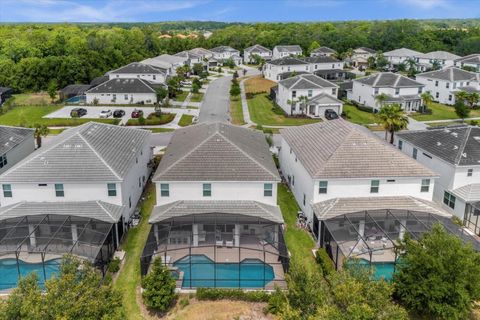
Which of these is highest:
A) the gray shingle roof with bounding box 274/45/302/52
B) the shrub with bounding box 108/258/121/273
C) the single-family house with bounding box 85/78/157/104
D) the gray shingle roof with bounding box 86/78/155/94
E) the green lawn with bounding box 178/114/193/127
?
the gray shingle roof with bounding box 274/45/302/52

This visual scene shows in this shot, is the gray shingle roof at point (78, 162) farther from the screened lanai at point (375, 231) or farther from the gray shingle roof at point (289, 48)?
the gray shingle roof at point (289, 48)

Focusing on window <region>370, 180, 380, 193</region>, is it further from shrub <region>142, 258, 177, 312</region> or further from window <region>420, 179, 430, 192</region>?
shrub <region>142, 258, 177, 312</region>

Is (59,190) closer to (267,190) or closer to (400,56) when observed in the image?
(267,190)

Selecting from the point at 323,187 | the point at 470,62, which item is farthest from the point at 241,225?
the point at 470,62

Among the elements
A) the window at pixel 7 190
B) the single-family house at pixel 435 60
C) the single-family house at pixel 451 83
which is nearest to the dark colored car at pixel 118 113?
the window at pixel 7 190

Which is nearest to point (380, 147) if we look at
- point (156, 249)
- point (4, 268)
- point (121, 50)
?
point (156, 249)

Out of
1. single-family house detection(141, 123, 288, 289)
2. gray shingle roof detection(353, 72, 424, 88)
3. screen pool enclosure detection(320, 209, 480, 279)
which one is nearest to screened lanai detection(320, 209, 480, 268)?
screen pool enclosure detection(320, 209, 480, 279)
